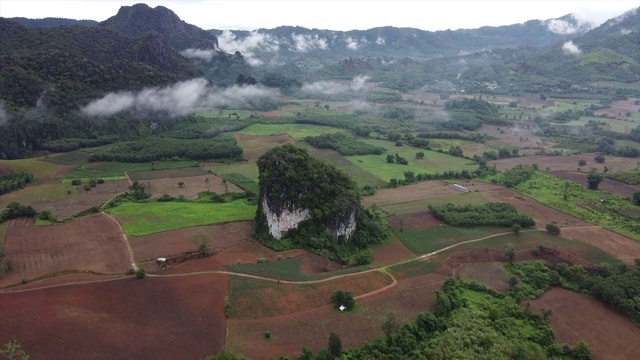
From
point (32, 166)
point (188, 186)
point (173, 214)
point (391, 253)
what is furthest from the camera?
point (32, 166)

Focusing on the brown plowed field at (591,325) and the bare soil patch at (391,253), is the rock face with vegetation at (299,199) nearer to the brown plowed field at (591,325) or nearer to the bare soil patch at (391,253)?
the bare soil patch at (391,253)

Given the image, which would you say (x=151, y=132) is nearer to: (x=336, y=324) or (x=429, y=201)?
(x=429, y=201)

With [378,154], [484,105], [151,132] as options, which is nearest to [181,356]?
[378,154]

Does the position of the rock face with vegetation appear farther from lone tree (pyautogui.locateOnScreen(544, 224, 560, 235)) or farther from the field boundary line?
lone tree (pyautogui.locateOnScreen(544, 224, 560, 235))

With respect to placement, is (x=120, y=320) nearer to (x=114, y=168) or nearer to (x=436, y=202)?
(x=436, y=202)

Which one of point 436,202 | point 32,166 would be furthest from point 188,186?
point 436,202

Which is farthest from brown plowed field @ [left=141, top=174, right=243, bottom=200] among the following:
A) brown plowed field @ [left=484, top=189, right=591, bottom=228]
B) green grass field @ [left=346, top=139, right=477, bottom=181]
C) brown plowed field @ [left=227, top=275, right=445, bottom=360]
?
brown plowed field @ [left=484, top=189, right=591, bottom=228]

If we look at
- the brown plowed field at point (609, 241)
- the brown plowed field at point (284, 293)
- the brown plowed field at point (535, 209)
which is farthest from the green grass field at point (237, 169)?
the brown plowed field at point (609, 241)
